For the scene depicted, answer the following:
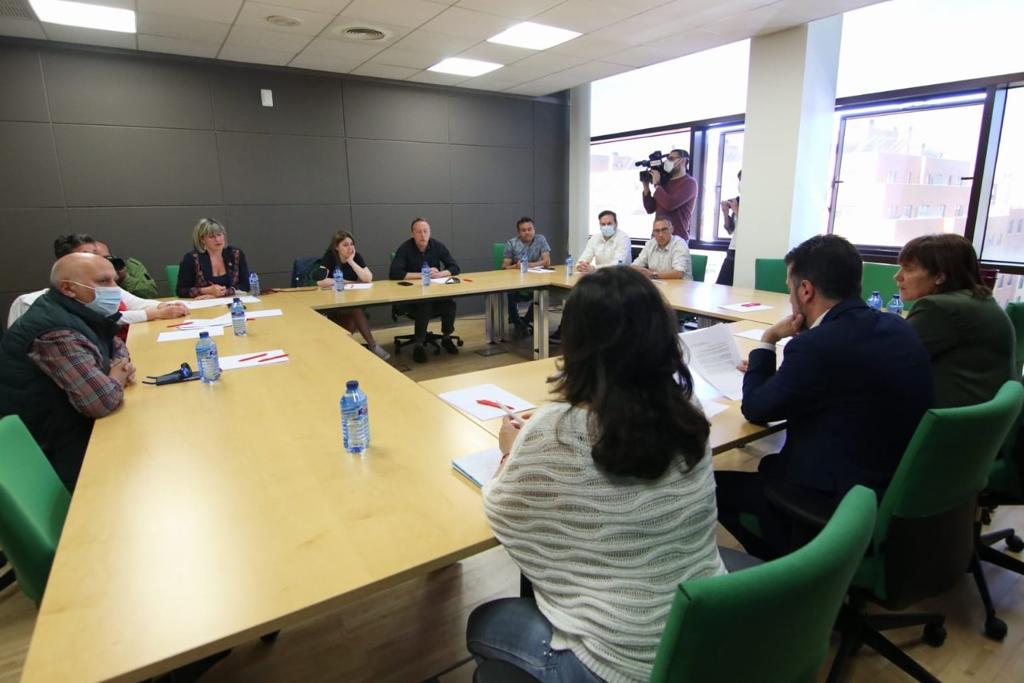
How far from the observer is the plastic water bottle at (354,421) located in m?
1.56

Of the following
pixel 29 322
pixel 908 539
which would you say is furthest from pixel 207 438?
pixel 908 539

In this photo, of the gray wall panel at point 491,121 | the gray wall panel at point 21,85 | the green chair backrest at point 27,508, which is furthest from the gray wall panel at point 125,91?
the green chair backrest at point 27,508

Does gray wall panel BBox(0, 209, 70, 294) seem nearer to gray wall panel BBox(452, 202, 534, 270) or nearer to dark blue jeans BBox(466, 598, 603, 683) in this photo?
gray wall panel BBox(452, 202, 534, 270)

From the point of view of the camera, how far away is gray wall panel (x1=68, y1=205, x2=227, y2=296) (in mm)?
5160

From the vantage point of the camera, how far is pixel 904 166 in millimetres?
4926

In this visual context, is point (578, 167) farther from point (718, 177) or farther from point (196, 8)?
point (196, 8)

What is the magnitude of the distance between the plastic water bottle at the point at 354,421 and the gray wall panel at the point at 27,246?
5.04 meters

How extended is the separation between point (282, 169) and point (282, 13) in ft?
6.67

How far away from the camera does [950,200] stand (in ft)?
15.4

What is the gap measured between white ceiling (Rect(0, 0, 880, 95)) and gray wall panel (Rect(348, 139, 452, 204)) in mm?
896

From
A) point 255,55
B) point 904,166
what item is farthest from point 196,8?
point 904,166

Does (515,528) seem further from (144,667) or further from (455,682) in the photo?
(455,682)

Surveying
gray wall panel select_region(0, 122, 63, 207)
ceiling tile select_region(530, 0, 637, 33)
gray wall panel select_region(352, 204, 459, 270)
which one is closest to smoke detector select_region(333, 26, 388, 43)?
ceiling tile select_region(530, 0, 637, 33)

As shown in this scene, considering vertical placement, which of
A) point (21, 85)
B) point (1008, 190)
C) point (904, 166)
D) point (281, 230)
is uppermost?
point (21, 85)
